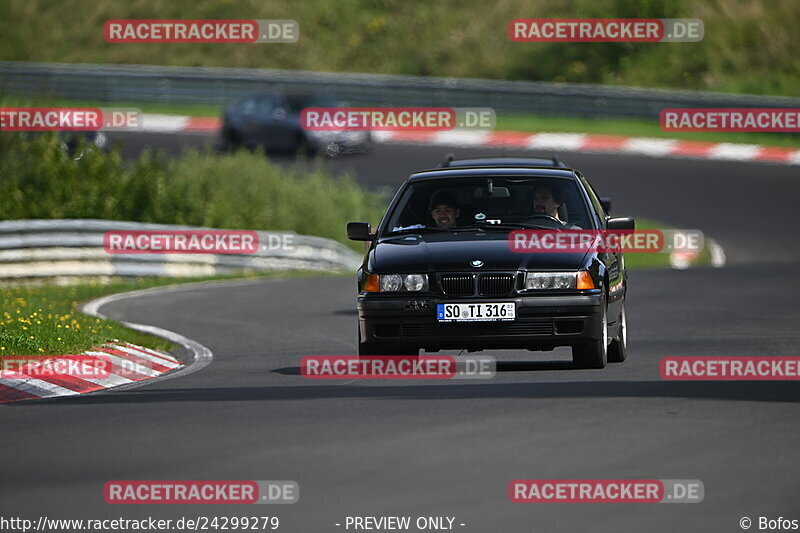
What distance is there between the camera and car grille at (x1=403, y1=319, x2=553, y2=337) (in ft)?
38.9

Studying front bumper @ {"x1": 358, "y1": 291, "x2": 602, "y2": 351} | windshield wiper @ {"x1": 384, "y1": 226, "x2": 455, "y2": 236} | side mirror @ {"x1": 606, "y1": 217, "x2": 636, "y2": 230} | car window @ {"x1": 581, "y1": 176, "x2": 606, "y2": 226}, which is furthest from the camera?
car window @ {"x1": 581, "y1": 176, "x2": 606, "y2": 226}

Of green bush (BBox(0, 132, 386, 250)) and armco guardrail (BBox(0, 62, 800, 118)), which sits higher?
armco guardrail (BBox(0, 62, 800, 118))

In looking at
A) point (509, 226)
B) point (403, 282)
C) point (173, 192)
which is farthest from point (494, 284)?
point (173, 192)

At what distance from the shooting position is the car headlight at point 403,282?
11953mm

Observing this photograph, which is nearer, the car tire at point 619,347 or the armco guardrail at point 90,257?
the car tire at point 619,347

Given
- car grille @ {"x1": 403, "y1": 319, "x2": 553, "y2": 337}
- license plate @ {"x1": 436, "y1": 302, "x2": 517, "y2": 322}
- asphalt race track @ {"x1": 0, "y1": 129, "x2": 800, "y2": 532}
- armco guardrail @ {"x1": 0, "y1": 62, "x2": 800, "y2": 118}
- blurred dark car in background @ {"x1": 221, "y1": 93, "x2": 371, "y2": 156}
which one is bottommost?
asphalt race track @ {"x1": 0, "y1": 129, "x2": 800, "y2": 532}

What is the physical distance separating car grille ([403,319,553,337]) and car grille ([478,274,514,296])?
8.9 inches

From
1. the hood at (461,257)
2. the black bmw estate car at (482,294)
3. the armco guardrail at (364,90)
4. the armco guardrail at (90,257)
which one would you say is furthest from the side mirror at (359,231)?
the armco guardrail at (364,90)

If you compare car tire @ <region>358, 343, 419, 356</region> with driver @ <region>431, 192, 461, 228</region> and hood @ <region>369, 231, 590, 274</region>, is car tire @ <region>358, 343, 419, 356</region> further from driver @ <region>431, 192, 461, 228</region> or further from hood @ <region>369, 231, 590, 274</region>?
driver @ <region>431, 192, 461, 228</region>

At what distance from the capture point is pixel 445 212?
42.4 ft

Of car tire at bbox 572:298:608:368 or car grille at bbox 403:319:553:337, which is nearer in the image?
car grille at bbox 403:319:553:337

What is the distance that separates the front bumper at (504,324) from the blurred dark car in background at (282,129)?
27448 mm

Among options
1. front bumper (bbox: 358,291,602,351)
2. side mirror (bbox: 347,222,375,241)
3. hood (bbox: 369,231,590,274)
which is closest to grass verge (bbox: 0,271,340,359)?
side mirror (bbox: 347,222,375,241)

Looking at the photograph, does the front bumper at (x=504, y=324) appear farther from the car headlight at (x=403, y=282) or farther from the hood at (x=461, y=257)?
the hood at (x=461, y=257)
